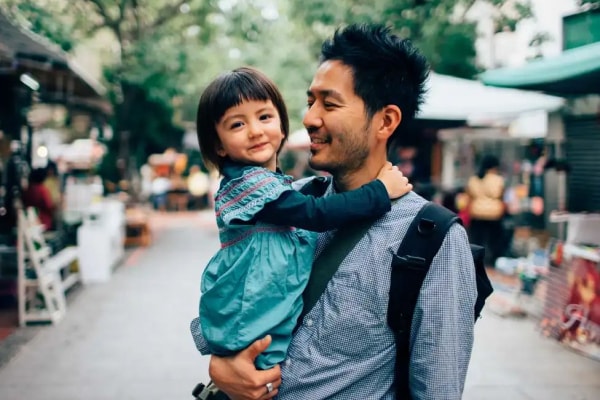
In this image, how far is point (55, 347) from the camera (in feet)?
20.0

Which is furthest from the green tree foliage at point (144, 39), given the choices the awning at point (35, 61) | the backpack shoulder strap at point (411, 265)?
the backpack shoulder strap at point (411, 265)

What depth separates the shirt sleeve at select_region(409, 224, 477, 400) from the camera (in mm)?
1549

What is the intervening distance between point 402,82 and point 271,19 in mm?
14707

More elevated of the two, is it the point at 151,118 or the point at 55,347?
the point at 151,118

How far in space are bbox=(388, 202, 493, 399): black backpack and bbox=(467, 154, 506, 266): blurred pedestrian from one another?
8.51 meters

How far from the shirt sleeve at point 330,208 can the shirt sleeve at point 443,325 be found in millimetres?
222

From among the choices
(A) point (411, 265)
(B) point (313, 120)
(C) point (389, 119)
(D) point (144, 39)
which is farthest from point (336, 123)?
(D) point (144, 39)

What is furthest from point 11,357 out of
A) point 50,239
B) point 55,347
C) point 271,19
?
point 271,19

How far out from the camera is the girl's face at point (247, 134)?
1.91 m

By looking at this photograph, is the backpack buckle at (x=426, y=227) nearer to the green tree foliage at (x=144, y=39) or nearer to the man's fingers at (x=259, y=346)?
the man's fingers at (x=259, y=346)

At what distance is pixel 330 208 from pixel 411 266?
0.28 m

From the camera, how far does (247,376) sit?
1659mm

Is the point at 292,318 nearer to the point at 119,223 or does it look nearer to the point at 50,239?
the point at 50,239

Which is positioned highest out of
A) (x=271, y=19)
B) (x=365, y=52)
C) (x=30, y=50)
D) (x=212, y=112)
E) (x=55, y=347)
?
(x=271, y=19)
